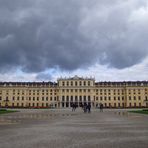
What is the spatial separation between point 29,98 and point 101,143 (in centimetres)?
12076

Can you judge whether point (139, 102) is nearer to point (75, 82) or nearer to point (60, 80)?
point (75, 82)

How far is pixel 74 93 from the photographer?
12412cm

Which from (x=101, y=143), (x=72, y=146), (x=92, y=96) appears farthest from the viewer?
(x=92, y=96)

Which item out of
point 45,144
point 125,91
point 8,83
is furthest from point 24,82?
point 45,144

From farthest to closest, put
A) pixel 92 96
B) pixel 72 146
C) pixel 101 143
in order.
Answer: pixel 92 96, pixel 101 143, pixel 72 146

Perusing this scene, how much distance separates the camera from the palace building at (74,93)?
12369cm

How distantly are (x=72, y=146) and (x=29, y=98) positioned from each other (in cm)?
12117

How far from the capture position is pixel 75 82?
12538 centimetres

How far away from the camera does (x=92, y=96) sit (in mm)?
123312

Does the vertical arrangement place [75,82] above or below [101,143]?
above

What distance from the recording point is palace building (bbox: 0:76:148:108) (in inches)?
4870

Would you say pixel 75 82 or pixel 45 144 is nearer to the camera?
pixel 45 144

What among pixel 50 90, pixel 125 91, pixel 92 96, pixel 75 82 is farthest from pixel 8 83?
pixel 125 91

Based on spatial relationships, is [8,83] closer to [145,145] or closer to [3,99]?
[3,99]
